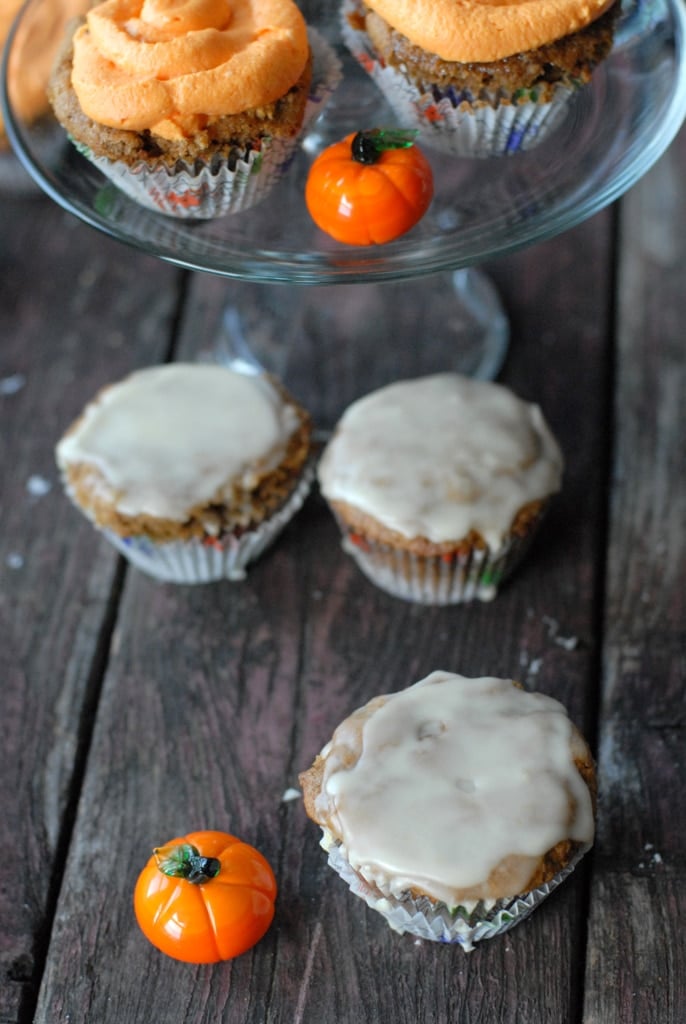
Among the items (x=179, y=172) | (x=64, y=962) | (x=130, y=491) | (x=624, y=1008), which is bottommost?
(x=624, y=1008)

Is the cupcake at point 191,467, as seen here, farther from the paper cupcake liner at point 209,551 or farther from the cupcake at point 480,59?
the cupcake at point 480,59

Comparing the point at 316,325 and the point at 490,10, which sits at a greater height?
the point at 490,10

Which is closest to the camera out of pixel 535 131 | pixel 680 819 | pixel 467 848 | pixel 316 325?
pixel 467 848

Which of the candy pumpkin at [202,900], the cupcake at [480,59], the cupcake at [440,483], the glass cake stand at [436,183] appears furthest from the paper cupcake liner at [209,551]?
the cupcake at [480,59]

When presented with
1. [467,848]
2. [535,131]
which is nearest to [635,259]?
[535,131]

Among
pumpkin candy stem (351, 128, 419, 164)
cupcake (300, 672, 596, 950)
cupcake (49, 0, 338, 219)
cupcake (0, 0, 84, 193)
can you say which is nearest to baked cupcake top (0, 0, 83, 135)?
cupcake (0, 0, 84, 193)

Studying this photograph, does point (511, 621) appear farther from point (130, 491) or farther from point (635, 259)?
point (635, 259)

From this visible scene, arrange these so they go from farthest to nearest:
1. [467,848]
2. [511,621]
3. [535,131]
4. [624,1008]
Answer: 1. [511,621]
2. [535,131]
3. [624,1008]
4. [467,848]
